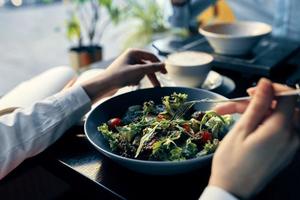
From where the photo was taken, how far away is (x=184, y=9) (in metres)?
1.39

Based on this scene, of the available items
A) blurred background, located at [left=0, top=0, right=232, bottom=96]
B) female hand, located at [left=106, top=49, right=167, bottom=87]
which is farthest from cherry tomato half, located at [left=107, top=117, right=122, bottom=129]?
blurred background, located at [left=0, top=0, right=232, bottom=96]

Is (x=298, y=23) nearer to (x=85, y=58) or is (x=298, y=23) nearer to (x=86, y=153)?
(x=85, y=58)

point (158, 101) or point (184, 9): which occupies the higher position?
point (184, 9)

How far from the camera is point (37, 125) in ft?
2.60

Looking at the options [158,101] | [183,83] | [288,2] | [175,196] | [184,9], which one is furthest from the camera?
[288,2]

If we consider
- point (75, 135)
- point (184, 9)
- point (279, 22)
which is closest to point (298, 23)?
point (279, 22)

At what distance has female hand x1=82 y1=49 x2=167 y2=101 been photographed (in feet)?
2.94

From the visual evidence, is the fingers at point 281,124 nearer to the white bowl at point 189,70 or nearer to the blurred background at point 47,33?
the white bowl at point 189,70

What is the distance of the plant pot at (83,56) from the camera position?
2342 mm

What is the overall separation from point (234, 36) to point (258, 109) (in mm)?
654

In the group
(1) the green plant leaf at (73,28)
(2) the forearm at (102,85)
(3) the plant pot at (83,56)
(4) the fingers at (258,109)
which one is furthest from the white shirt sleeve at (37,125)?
(1) the green plant leaf at (73,28)

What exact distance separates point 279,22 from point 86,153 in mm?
1724

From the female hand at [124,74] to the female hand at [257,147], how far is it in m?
0.42

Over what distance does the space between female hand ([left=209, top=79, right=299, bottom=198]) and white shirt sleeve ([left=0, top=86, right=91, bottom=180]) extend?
0.40 metres
